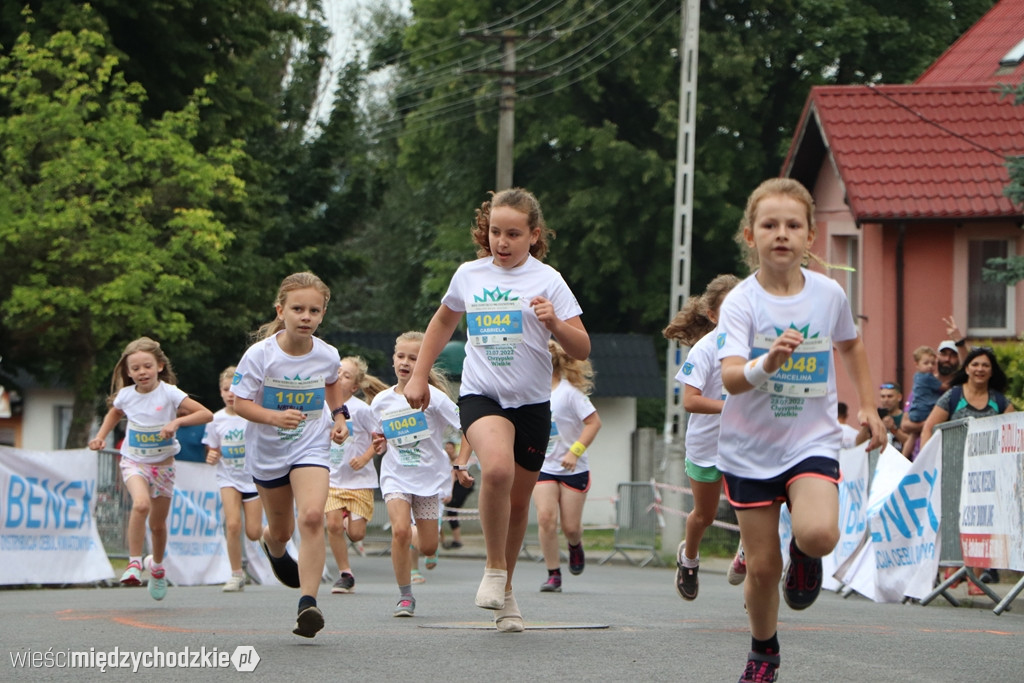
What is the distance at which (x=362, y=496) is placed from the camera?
15.1m

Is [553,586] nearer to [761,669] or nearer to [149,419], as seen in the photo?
[149,419]

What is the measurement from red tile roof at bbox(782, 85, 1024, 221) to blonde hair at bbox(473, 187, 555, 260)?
20714 mm

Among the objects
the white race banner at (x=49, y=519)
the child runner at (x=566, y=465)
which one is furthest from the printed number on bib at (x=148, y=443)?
the child runner at (x=566, y=465)

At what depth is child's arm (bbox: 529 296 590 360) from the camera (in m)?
7.84

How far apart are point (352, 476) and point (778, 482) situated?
916cm

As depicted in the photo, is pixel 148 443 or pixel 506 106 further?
pixel 506 106

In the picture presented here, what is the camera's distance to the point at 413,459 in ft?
38.9

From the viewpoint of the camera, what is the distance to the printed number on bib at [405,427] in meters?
12.1

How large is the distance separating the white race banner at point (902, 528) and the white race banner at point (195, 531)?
6921 millimetres

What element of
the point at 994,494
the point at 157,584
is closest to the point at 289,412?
the point at 157,584

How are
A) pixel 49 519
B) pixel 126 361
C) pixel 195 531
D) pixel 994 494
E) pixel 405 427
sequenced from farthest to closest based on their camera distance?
1. pixel 195 531
2. pixel 49 519
3. pixel 126 361
4. pixel 405 427
5. pixel 994 494

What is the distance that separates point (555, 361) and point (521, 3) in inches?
1245

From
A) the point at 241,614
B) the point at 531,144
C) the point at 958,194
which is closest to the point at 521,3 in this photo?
the point at 531,144

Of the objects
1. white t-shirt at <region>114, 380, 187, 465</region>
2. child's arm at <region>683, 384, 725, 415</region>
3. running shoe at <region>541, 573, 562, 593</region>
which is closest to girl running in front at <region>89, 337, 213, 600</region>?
white t-shirt at <region>114, 380, 187, 465</region>
